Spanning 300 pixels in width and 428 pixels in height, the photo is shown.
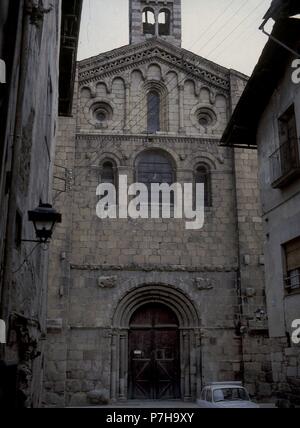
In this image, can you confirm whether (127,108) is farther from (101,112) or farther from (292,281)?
(292,281)

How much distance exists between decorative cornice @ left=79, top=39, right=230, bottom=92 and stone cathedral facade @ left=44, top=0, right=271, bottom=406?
39 millimetres

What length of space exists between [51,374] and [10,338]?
1025cm

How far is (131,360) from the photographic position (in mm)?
16984

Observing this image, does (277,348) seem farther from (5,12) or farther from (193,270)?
→ (5,12)

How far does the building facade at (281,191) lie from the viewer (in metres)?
10.1

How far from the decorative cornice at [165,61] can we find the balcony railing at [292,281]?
36.0 ft

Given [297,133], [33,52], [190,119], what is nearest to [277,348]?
[297,133]

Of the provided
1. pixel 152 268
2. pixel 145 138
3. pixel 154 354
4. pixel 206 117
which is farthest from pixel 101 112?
pixel 154 354

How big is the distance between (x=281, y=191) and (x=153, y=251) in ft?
24.0

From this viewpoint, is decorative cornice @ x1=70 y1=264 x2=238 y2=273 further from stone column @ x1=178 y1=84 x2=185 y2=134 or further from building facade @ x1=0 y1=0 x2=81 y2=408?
building facade @ x1=0 y1=0 x2=81 y2=408

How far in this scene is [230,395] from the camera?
1118 cm

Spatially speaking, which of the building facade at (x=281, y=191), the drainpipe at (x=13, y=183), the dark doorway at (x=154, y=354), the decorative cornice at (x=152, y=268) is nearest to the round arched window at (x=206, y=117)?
the decorative cornice at (x=152, y=268)

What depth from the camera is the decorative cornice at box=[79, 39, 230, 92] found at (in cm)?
1934

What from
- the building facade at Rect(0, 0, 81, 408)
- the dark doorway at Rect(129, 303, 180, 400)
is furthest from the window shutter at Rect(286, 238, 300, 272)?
the dark doorway at Rect(129, 303, 180, 400)
